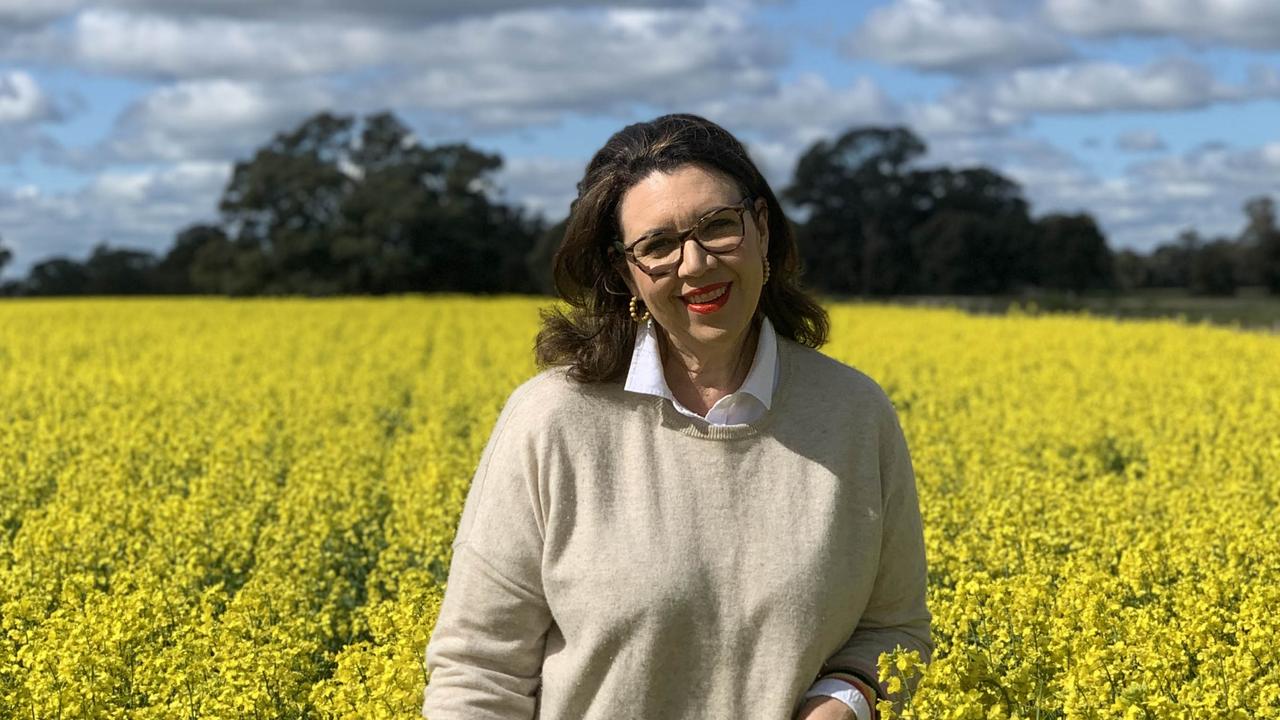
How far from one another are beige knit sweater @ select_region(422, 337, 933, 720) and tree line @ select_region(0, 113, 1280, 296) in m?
49.0

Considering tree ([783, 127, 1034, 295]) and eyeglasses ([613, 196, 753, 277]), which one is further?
tree ([783, 127, 1034, 295])

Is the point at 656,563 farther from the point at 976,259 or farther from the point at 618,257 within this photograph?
the point at 976,259

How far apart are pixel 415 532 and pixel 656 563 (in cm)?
422

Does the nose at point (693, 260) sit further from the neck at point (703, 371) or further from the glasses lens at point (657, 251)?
the neck at point (703, 371)

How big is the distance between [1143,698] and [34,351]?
1975cm

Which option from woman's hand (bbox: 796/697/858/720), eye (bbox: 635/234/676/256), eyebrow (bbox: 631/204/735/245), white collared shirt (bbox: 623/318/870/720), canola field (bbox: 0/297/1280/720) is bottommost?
canola field (bbox: 0/297/1280/720)

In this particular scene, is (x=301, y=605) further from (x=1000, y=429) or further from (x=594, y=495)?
(x=1000, y=429)

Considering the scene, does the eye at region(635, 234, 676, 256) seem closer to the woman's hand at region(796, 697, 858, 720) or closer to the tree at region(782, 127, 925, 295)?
the woman's hand at region(796, 697, 858, 720)

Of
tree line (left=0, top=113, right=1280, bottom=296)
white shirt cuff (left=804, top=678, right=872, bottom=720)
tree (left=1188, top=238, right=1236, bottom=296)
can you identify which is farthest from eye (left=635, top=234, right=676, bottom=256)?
tree (left=1188, top=238, right=1236, bottom=296)

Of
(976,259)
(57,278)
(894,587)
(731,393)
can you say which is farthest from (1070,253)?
(731,393)

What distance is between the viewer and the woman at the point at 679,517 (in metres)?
3.02

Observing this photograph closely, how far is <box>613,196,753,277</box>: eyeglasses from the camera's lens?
9.87 feet

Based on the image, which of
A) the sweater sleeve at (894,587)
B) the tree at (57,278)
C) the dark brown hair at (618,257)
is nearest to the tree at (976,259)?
the tree at (57,278)

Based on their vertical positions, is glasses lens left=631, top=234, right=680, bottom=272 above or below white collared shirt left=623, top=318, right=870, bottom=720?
above
